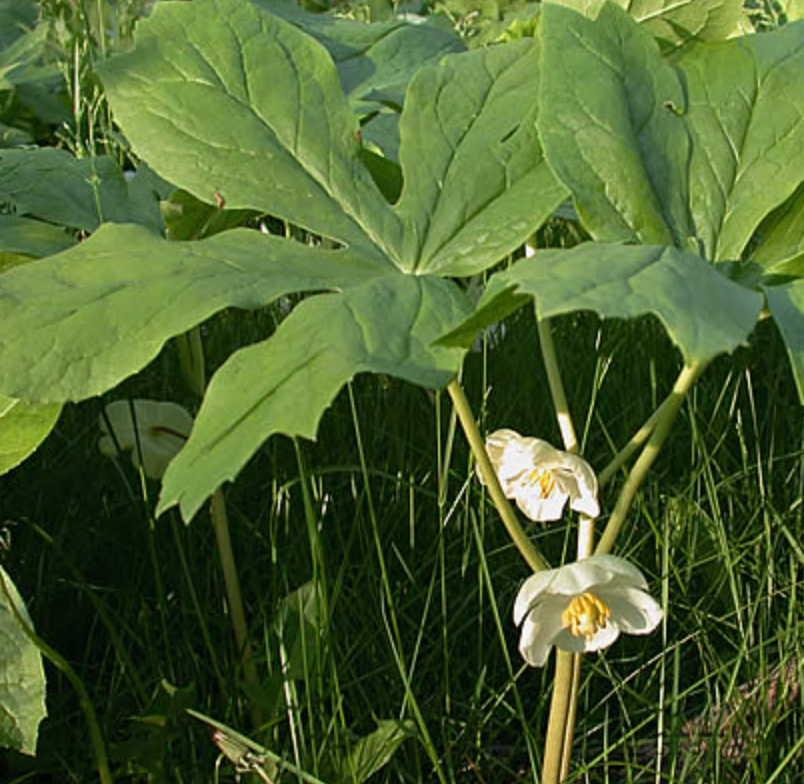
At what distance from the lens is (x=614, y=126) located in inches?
30.4

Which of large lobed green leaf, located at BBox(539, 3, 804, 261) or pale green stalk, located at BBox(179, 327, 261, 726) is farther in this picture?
pale green stalk, located at BBox(179, 327, 261, 726)

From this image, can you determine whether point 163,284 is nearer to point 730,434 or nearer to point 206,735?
point 206,735

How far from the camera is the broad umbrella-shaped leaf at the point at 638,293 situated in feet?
1.82

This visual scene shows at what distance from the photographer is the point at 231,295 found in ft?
2.25

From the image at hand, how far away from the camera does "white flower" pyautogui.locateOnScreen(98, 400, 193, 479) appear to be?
99 cm

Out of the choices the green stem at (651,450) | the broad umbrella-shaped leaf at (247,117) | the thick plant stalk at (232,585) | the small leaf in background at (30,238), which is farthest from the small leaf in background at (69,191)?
the green stem at (651,450)

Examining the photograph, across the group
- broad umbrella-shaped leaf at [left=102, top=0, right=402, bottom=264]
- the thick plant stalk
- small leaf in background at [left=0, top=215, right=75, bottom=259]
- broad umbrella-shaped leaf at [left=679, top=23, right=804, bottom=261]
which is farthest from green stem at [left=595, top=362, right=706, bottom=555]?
small leaf in background at [left=0, top=215, right=75, bottom=259]

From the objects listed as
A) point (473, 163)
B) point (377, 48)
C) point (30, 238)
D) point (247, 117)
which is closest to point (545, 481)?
point (473, 163)

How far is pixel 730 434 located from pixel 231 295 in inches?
36.2

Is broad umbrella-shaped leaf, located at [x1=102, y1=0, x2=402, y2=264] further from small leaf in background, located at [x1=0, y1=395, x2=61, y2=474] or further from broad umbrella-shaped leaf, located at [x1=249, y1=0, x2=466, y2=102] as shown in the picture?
broad umbrella-shaped leaf, located at [x1=249, y1=0, x2=466, y2=102]

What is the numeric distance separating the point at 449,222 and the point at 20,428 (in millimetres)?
320

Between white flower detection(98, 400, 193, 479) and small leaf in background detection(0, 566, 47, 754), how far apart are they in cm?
18

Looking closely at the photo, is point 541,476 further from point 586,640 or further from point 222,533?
point 222,533

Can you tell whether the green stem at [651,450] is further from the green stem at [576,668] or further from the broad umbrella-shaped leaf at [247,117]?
the broad umbrella-shaped leaf at [247,117]
